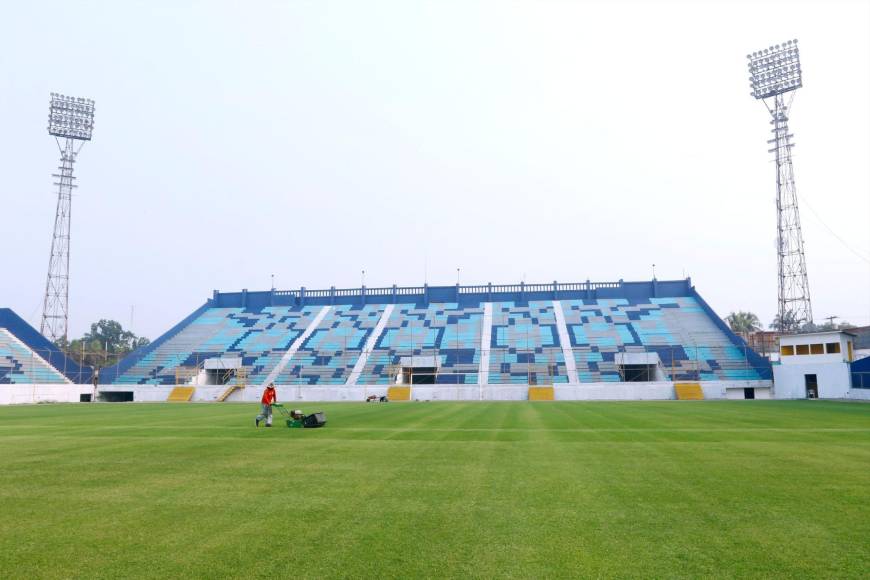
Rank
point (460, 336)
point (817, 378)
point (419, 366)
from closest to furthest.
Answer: point (817, 378) → point (419, 366) → point (460, 336)

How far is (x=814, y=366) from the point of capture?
41281mm

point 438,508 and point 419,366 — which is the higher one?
point 419,366

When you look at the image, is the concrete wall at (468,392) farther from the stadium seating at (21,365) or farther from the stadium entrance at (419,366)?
the stadium entrance at (419,366)

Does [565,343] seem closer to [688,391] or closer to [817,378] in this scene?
[688,391]

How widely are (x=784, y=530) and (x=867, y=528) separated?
92 centimetres

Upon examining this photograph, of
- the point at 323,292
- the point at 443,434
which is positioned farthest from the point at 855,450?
the point at 323,292

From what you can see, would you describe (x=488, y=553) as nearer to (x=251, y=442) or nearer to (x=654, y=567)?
(x=654, y=567)

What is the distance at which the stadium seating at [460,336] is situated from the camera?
51.2 meters

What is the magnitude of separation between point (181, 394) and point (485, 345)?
90.8 feet

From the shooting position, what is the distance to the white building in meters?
39.5

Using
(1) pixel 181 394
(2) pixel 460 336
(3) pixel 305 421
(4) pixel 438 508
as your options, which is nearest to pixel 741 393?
(2) pixel 460 336

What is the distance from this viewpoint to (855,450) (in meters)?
12.5

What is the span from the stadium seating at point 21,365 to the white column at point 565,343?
142 feet

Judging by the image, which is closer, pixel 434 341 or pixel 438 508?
pixel 438 508
